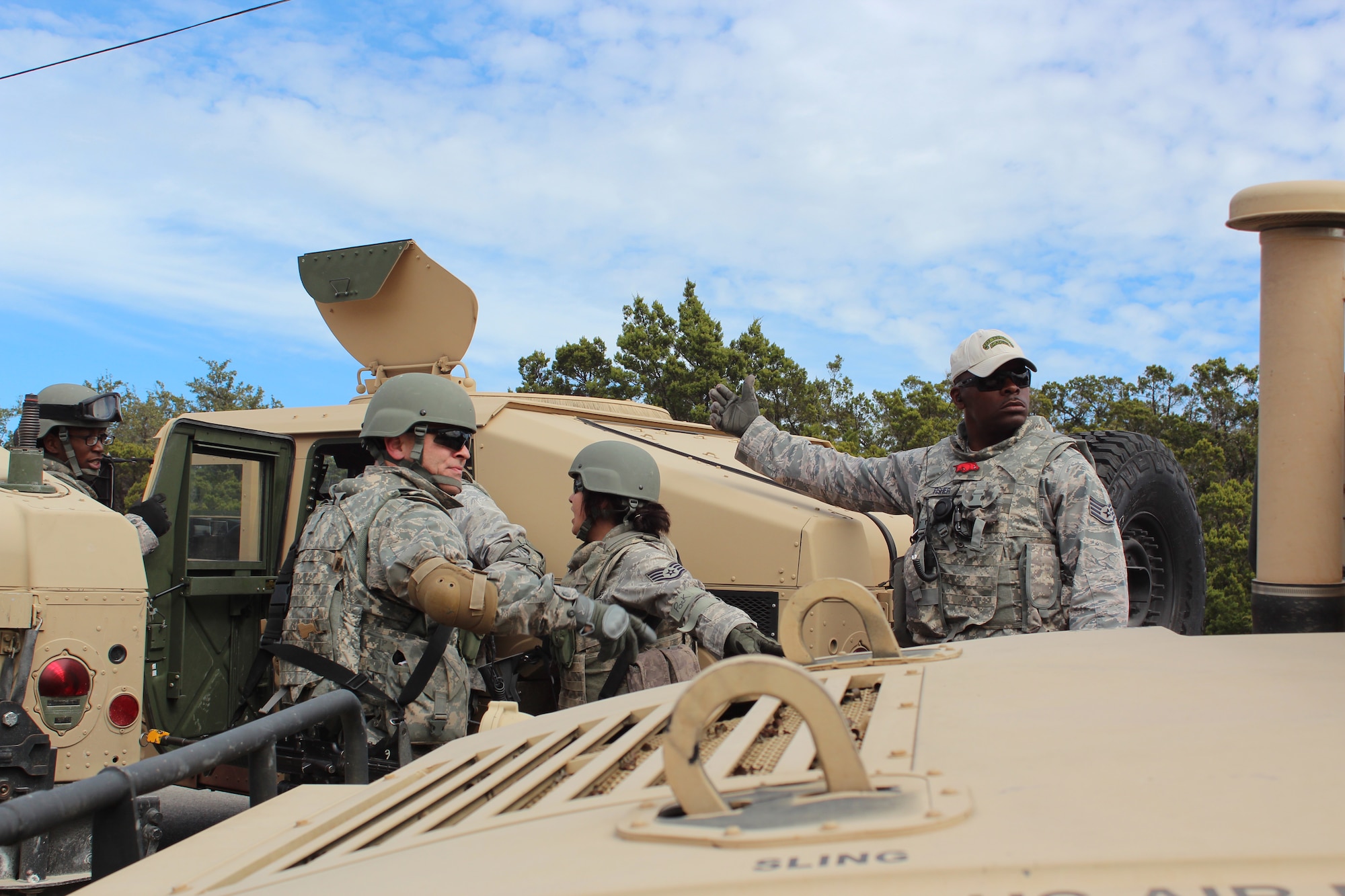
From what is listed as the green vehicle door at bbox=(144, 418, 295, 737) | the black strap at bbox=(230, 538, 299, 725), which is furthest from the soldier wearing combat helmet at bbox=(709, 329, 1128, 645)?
the green vehicle door at bbox=(144, 418, 295, 737)

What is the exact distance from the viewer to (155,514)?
13.5 feet

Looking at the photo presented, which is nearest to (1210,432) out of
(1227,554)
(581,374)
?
(1227,554)

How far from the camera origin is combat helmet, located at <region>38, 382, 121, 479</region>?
4707 mm

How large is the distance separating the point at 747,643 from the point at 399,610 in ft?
3.40

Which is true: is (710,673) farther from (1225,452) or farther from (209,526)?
(1225,452)

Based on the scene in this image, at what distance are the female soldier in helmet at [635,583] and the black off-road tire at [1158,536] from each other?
8.09ft

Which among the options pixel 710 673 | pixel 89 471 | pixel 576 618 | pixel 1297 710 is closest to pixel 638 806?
pixel 710 673

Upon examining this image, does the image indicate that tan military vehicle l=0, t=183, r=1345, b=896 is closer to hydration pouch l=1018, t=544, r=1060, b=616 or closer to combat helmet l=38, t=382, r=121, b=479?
hydration pouch l=1018, t=544, r=1060, b=616

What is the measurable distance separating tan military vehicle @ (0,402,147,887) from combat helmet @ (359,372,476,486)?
2.58 feet

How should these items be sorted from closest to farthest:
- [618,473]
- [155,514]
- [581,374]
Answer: [618,473], [155,514], [581,374]

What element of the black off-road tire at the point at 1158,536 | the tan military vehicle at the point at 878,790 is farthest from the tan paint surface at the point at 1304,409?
the black off-road tire at the point at 1158,536

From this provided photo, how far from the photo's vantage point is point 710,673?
3.41 ft

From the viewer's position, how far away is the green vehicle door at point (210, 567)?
4188mm

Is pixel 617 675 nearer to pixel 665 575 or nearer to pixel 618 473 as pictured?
pixel 665 575
